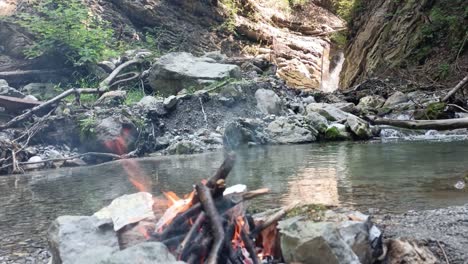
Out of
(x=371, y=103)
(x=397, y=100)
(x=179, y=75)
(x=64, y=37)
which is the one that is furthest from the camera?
(x=371, y=103)

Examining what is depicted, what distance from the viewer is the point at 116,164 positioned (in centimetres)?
754

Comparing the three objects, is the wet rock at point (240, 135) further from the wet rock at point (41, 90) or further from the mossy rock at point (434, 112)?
the wet rock at point (41, 90)

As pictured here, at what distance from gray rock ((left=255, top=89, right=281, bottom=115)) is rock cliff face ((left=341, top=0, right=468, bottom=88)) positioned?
16.0 feet

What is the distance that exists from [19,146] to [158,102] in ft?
10.8

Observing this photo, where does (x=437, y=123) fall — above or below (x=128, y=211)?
above

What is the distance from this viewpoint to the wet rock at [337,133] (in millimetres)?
9883

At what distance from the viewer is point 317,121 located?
1038 cm

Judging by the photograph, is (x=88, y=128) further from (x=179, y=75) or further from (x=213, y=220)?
(x=213, y=220)

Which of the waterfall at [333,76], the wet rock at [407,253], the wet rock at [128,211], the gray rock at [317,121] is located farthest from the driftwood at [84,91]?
the waterfall at [333,76]

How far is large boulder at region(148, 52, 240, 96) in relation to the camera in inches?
473

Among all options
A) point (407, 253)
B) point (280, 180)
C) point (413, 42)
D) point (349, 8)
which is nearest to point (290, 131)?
point (280, 180)

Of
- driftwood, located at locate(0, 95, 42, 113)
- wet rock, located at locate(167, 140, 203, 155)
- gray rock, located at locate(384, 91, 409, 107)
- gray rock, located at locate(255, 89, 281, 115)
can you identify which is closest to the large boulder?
gray rock, located at locate(255, 89, 281, 115)

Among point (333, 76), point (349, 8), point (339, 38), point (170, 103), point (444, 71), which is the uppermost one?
point (349, 8)

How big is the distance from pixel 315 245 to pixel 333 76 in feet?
83.8
